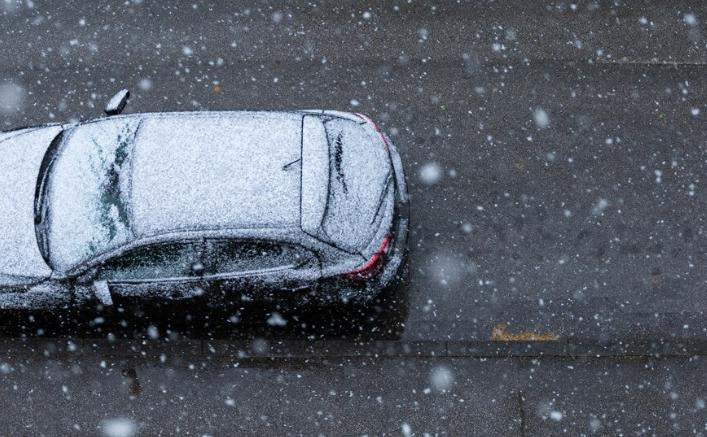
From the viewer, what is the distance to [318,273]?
5719mm

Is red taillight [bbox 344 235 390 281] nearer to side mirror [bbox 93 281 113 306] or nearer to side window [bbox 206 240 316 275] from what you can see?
Result: side window [bbox 206 240 316 275]

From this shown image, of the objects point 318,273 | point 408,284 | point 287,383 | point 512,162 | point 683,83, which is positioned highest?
point 683,83

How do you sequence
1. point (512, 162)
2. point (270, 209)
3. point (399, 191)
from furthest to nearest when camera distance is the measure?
point (512, 162) < point (399, 191) < point (270, 209)

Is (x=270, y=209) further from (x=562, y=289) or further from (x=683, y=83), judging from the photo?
(x=683, y=83)

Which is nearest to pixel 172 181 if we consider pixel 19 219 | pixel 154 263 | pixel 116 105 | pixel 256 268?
pixel 154 263

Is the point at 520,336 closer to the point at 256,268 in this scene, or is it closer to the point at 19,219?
the point at 256,268

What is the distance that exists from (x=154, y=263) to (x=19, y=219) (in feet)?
4.08

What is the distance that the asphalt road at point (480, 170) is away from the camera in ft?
20.7

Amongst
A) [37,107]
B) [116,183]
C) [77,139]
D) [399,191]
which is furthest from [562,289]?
[37,107]

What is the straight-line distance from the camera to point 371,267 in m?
5.81

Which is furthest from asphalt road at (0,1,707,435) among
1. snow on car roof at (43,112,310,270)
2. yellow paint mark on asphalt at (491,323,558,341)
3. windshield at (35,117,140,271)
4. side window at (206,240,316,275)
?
snow on car roof at (43,112,310,270)

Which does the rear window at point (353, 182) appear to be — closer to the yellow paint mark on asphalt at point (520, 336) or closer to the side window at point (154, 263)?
the side window at point (154, 263)

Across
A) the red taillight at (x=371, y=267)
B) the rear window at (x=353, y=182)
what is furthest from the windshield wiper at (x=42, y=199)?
the red taillight at (x=371, y=267)

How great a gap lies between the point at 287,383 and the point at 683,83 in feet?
17.7
